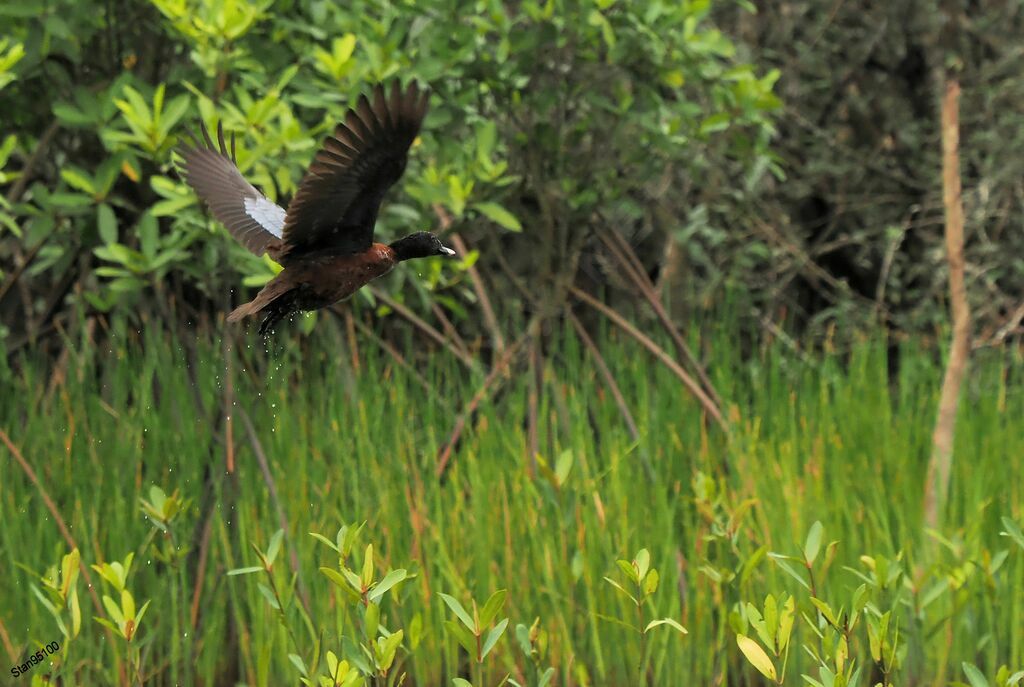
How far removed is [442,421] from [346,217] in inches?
80.9

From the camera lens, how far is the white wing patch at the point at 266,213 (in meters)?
2.90

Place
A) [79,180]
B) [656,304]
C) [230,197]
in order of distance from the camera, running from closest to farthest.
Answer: [230,197], [79,180], [656,304]

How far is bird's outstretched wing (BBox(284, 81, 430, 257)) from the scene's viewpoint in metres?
2.16

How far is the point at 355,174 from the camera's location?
2254 mm

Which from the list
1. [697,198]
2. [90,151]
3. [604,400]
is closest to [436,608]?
→ [604,400]

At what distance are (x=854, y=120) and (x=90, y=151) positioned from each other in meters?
3.58

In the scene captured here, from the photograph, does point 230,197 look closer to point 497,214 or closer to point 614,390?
point 497,214

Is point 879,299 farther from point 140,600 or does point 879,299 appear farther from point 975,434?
point 140,600

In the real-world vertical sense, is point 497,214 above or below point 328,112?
below

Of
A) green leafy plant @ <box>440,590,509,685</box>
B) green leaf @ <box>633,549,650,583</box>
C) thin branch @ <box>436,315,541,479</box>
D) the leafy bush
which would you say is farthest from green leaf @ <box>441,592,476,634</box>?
thin branch @ <box>436,315,541,479</box>

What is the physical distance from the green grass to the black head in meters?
0.72

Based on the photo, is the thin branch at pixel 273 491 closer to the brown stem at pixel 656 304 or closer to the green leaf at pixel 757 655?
the green leaf at pixel 757 655

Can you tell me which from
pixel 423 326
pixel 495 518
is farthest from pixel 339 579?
pixel 423 326

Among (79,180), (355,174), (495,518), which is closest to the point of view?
(355,174)
